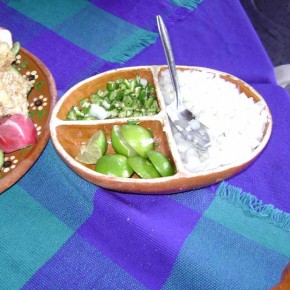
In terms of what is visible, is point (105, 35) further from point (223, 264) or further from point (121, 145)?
point (223, 264)

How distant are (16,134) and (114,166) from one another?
25 centimetres

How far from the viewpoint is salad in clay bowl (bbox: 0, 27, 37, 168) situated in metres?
0.93

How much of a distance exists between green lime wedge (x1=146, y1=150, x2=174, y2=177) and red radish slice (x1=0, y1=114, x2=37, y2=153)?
0.97 feet

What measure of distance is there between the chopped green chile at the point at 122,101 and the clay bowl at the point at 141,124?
20 millimetres

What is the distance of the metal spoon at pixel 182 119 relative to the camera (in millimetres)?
935

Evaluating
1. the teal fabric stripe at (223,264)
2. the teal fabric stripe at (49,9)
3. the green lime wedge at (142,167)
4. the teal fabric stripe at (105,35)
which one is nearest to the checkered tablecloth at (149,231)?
the teal fabric stripe at (223,264)

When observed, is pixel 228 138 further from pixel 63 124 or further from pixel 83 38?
pixel 83 38

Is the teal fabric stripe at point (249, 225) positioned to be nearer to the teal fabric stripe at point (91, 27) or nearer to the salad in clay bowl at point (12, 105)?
the salad in clay bowl at point (12, 105)

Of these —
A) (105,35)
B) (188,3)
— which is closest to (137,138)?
(105,35)

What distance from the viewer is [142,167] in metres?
0.83

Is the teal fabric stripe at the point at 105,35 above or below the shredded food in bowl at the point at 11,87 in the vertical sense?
below

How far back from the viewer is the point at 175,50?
136 centimetres

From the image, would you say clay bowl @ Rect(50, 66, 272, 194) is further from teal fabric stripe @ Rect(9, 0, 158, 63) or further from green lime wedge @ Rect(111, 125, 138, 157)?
teal fabric stripe @ Rect(9, 0, 158, 63)

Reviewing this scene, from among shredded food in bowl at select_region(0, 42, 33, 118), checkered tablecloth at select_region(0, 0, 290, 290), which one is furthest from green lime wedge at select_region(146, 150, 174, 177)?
shredded food in bowl at select_region(0, 42, 33, 118)
